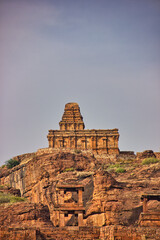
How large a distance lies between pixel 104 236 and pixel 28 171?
42.3m

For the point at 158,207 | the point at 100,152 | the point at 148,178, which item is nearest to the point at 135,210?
the point at 158,207

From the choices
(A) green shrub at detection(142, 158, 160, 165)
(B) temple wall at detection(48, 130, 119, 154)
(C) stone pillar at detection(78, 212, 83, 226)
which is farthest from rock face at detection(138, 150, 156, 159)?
(C) stone pillar at detection(78, 212, 83, 226)

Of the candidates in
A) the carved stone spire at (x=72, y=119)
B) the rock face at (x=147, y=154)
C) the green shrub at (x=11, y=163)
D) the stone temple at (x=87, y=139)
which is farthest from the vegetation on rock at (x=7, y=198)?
the carved stone spire at (x=72, y=119)

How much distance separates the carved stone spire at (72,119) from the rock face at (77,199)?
19.9 meters

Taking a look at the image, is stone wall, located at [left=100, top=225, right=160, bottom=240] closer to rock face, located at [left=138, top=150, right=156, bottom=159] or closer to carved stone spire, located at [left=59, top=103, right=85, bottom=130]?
rock face, located at [left=138, top=150, right=156, bottom=159]

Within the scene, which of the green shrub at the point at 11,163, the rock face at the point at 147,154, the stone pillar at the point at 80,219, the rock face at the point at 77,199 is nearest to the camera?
the rock face at the point at 77,199

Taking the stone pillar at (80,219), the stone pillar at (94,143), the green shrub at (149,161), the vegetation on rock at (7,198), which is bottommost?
the stone pillar at (80,219)

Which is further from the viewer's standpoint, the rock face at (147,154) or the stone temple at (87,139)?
the stone temple at (87,139)

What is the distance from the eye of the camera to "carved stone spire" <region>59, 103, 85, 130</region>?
105 meters

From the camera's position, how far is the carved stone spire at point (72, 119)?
105 m

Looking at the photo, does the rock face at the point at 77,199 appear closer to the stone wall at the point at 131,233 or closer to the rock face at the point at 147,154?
the stone wall at the point at 131,233

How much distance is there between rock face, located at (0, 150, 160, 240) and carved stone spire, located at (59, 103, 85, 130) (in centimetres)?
1989

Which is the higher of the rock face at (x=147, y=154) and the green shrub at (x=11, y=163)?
the green shrub at (x=11, y=163)

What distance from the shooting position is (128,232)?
36.7 metres
